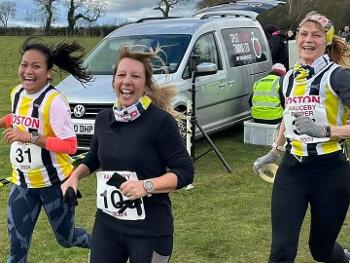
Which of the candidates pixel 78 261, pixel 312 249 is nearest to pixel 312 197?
pixel 312 249

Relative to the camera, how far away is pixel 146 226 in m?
2.86

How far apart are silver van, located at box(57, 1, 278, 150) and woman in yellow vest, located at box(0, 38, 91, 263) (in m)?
3.71

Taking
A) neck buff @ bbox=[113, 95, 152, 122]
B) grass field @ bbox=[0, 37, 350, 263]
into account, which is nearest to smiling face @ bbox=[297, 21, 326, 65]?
neck buff @ bbox=[113, 95, 152, 122]

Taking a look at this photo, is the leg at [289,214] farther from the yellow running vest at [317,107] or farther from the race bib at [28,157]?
the race bib at [28,157]

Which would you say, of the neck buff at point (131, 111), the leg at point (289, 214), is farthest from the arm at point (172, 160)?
the leg at point (289, 214)

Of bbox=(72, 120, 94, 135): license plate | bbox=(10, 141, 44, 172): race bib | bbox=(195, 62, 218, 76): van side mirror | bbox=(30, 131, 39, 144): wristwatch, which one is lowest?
bbox=(72, 120, 94, 135): license plate

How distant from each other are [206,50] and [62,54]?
5.27 metres

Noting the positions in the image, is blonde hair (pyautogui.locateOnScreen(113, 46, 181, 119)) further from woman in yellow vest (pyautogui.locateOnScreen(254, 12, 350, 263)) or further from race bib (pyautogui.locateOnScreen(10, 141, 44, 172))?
race bib (pyautogui.locateOnScreen(10, 141, 44, 172))

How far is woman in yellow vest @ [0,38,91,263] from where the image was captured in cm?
374

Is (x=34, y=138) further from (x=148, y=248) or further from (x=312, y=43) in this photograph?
(x=312, y=43)

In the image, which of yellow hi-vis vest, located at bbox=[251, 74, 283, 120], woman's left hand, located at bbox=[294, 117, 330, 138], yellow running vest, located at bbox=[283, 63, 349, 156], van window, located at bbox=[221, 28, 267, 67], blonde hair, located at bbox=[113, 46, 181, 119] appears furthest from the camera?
van window, located at bbox=[221, 28, 267, 67]

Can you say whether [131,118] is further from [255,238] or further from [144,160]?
[255,238]

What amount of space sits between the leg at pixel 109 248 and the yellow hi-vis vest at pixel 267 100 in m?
6.48

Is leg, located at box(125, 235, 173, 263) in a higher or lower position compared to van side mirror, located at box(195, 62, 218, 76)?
lower
